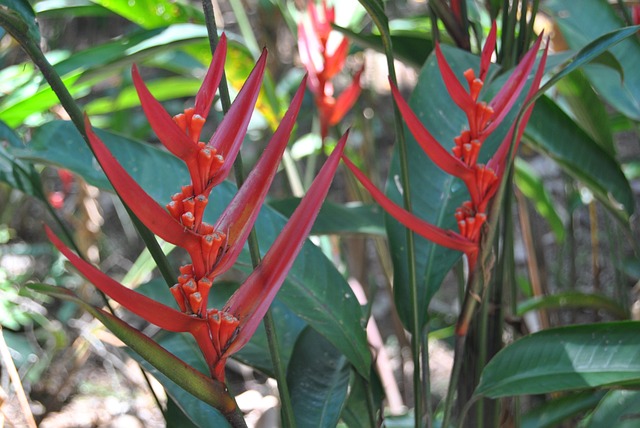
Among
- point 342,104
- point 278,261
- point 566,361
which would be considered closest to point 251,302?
point 278,261

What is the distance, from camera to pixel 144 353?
0.97ft

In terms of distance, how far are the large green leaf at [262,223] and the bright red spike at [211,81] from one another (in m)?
0.19

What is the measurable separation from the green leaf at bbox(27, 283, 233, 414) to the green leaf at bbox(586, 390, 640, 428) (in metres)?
0.39

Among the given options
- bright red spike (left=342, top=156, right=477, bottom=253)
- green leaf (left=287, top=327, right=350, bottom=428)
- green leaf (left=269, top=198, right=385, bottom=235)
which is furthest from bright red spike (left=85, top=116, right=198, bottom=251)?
green leaf (left=269, top=198, right=385, bottom=235)

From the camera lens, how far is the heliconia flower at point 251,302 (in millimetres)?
309

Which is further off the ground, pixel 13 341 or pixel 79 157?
pixel 13 341

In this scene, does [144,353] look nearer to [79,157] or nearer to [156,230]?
[156,230]

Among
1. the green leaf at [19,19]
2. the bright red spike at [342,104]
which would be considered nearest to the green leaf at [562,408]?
the bright red spike at [342,104]

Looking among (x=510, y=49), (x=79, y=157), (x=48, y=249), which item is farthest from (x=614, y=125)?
(x=48, y=249)

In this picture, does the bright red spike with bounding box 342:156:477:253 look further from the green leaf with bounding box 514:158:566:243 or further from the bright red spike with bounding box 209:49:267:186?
the green leaf with bounding box 514:158:566:243

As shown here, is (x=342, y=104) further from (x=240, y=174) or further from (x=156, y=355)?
(x=156, y=355)

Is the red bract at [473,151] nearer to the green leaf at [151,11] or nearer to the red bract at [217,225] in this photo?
the red bract at [217,225]

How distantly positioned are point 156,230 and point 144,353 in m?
0.05

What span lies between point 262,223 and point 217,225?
212 millimetres
